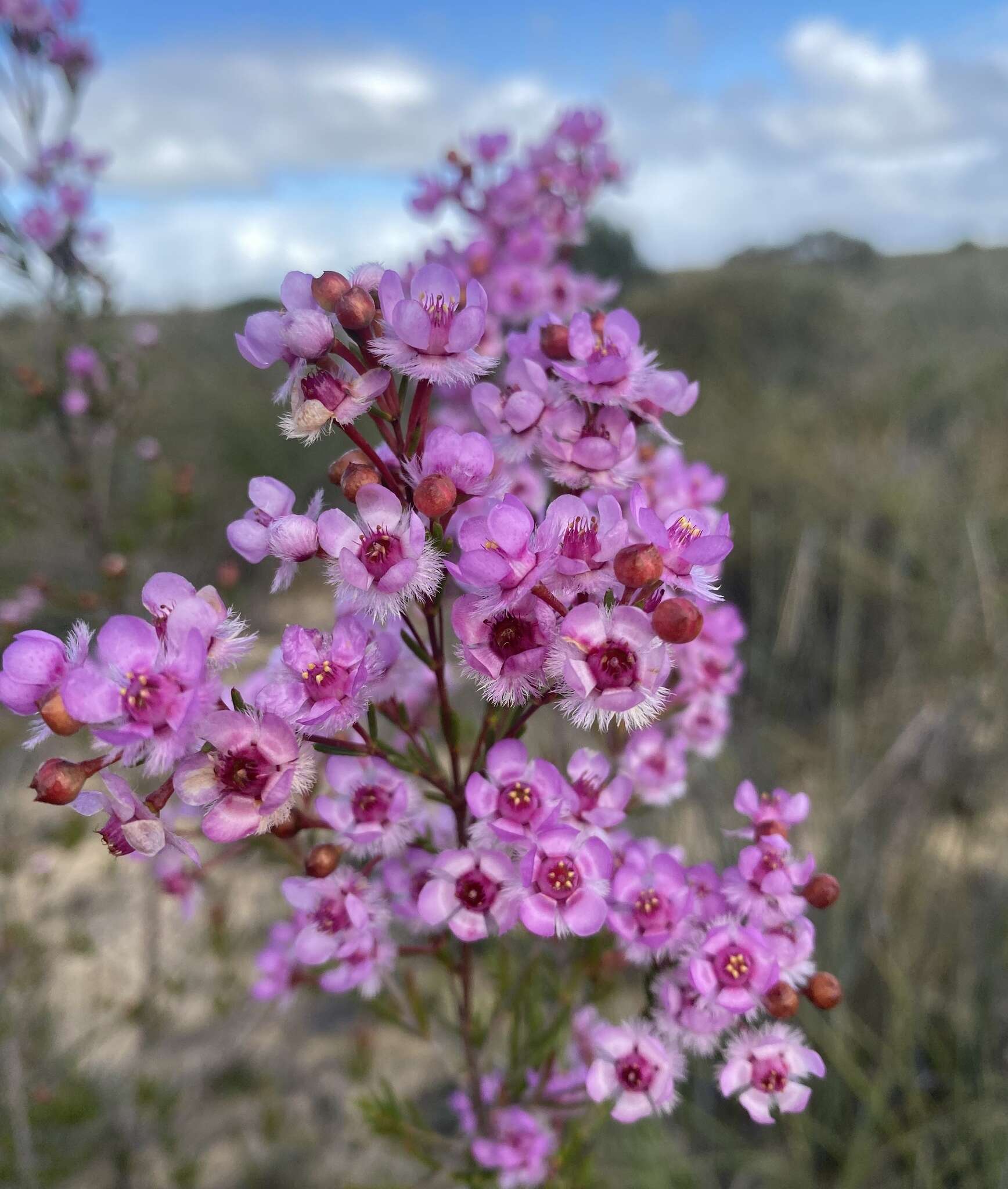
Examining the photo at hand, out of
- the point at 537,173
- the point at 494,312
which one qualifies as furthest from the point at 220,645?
the point at 537,173

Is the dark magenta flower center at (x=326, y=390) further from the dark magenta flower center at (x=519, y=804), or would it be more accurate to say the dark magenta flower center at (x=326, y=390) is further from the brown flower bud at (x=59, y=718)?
the dark magenta flower center at (x=519, y=804)

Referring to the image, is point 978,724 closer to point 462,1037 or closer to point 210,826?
point 462,1037

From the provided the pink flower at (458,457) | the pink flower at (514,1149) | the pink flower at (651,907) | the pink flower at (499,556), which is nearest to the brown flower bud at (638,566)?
the pink flower at (499,556)

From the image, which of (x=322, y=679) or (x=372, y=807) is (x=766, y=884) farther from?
(x=322, y=679)

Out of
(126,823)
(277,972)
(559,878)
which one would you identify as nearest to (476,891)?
(559,878)

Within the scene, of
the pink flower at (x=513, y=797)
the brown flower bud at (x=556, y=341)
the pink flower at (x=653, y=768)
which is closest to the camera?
the pink flower at (x=513, y=797)

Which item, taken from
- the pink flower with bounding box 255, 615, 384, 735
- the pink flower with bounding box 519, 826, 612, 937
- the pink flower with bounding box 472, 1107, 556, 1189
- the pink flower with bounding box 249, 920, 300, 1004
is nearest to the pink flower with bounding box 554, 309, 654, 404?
the pink flower with bounding box 255, 615, 384, 735
